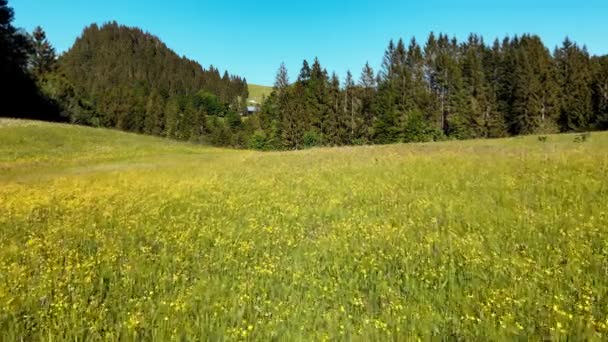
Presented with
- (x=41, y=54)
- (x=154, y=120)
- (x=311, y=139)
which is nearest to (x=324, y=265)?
(x=311, y=139)

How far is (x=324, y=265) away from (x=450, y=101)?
9507cm

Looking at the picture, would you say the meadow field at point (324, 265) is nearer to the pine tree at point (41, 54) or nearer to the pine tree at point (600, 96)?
the pine tree at point (600, 96)

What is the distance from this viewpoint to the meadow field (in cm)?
376

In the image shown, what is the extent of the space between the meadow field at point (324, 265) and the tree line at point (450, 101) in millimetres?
76162

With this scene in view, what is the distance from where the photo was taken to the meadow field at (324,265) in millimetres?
3760

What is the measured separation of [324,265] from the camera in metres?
5.43

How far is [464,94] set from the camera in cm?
8775

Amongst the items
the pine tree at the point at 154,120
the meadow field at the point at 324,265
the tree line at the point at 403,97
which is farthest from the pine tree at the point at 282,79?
the meadow field at the point at 324,265

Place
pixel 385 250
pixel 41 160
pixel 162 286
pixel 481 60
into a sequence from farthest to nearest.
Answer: pixel 481 60, pixel 41 160, pixel 385 250, pixel 162 286

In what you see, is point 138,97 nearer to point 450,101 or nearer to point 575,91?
point 450,101

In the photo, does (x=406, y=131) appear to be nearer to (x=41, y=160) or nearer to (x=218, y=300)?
(x=41, y=160)

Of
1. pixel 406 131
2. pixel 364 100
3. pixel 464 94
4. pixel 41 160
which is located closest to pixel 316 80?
pixel 364 100

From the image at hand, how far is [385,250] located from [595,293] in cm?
263

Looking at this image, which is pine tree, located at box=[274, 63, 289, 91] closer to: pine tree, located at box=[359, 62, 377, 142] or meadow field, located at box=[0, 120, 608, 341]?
pine tree, located at box=[359, 62, 377, 142]
